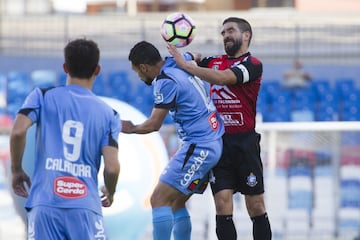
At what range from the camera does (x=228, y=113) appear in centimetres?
779

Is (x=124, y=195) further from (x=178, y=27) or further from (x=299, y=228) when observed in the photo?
(x=299, y=228)

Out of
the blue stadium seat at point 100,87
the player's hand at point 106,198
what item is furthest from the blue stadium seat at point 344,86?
the player's hand at point 106,198

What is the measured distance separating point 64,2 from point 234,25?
1669cm

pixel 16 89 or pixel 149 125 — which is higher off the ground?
pixel 149 125

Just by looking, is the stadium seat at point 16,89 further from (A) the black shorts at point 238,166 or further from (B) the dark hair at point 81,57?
(B) the dark hair at point 81,57

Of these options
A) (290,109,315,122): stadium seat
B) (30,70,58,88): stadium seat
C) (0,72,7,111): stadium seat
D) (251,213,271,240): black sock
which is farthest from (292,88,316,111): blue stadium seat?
(251,213,271,240): black sock

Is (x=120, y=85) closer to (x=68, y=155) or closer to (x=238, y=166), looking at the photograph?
(x=238, y=166)

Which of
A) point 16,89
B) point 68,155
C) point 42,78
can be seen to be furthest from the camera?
point 42,78

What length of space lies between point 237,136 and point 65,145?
235cm

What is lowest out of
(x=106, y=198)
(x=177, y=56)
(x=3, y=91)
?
(x=3, y=91)

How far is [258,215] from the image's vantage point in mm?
7863

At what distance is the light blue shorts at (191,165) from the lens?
25.0 feet

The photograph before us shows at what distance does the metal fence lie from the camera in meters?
20.6

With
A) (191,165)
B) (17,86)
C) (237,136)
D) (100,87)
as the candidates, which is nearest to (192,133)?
(191,165)
